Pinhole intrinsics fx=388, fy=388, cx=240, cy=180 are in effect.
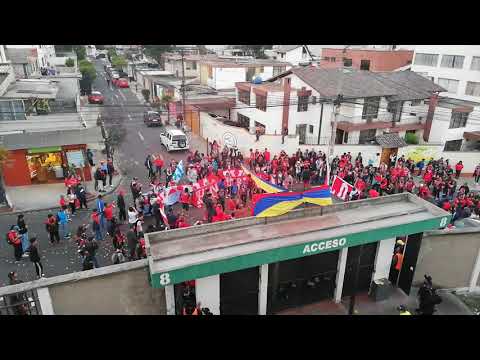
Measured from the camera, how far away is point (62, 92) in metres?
35.1

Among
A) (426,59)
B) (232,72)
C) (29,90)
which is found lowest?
(232,72)

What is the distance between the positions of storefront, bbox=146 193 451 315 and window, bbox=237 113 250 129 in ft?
65.1

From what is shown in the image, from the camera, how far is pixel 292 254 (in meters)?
11.0

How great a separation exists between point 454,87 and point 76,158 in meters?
36.4

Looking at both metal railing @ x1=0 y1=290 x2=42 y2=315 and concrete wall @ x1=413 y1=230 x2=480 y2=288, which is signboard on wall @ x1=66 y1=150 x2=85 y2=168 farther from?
concrete wall @ x1=413 y1=230 x2=480 y2=288

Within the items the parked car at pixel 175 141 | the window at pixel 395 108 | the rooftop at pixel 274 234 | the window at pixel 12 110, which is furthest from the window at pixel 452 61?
the window at pixel 12 110

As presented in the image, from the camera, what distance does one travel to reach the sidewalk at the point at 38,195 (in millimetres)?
18594

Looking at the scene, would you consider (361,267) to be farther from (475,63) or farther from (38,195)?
(475,63)

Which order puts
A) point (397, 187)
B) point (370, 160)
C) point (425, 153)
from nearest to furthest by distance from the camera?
point (397, 187) → point (370, 160) → point (425, 153)

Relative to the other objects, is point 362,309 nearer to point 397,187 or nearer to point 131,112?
Answer: point 397,187

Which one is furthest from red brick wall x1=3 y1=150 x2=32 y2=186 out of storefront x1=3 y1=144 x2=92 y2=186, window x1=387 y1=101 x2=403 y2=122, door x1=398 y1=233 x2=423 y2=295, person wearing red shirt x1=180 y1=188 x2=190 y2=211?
window x1=387 y1=101 x2=403 y2=122

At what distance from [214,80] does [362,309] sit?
110 feet

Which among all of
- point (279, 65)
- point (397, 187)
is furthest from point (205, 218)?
point (279, 65)

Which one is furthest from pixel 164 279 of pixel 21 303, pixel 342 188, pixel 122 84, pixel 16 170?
pixel 122 84
